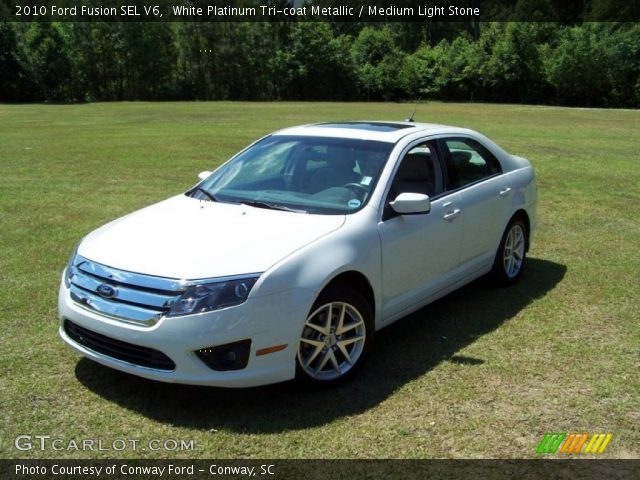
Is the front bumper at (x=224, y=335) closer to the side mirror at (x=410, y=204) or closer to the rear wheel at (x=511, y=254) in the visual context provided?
the side mirror at (x=410, y=204)

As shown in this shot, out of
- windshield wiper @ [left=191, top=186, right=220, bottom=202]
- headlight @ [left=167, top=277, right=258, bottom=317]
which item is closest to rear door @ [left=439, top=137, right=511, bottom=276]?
windshield wiper @ [left=191, top=186, right=220, bottom=202]

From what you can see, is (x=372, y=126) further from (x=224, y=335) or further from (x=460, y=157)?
(x=224, y=335)

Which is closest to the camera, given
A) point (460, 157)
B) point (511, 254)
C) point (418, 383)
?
point (418, 383)

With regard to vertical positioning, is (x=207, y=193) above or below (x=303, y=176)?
below

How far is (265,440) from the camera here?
3.54 meters

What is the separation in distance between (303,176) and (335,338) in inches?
56.0

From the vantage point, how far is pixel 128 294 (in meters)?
3.71

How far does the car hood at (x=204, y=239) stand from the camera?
374cm

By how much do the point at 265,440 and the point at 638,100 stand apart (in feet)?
193

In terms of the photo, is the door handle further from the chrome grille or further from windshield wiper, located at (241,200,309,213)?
the chrome grille

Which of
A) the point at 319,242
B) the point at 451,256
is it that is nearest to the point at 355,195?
the point at 319,242

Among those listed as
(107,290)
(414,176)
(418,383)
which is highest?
(414,176)

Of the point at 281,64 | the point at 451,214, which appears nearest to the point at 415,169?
the point at 451,214

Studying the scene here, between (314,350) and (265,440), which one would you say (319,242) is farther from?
(265,440)
